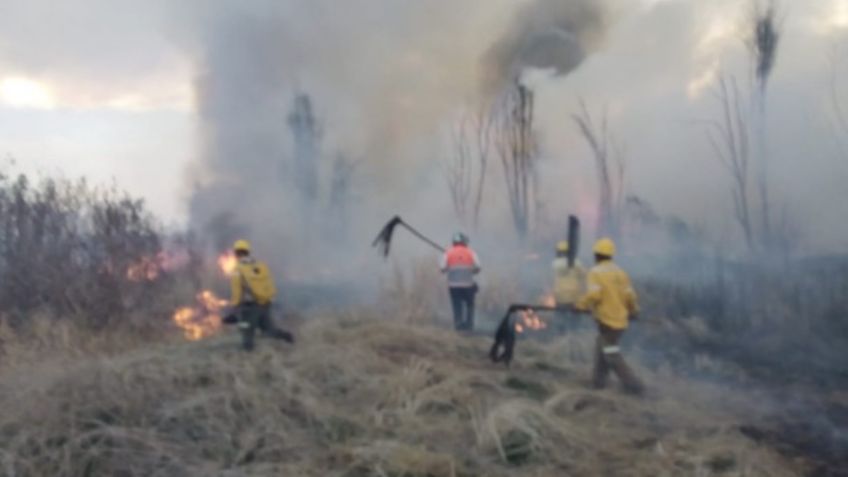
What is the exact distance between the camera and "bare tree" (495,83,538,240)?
27.6 meters

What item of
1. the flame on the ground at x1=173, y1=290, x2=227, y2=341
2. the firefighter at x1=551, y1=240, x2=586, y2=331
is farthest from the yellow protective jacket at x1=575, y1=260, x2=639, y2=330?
the flame on the ground at x1=173, y1=290, x2=227, y2=341

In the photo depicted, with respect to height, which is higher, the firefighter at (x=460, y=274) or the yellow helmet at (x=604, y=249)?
the yellow helmet at (x=604, y=249)

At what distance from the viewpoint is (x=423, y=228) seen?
116 ft

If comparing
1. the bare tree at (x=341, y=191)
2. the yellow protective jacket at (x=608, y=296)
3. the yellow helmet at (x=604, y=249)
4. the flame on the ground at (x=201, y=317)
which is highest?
the bare tree at (x=341, y=191)

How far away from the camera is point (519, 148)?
2852cm

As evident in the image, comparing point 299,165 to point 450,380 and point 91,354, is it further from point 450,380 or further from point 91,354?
point 450,380

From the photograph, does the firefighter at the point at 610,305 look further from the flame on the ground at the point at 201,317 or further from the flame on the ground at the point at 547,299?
the flame on the ground at the point at 547,299

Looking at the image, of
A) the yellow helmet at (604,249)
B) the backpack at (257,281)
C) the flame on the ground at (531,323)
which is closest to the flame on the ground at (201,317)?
the backpack at (257,281)

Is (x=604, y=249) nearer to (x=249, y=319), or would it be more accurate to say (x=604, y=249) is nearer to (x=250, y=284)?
(x=250, y=284)

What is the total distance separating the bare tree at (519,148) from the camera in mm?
27578

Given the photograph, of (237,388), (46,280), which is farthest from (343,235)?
(237,388)

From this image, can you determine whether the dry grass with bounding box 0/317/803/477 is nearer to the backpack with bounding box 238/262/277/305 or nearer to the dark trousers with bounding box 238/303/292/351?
the dark trousers with bounding box 238/303/292/351

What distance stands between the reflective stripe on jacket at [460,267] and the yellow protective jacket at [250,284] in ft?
14.9

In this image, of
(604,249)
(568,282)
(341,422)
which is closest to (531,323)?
(568,282)
